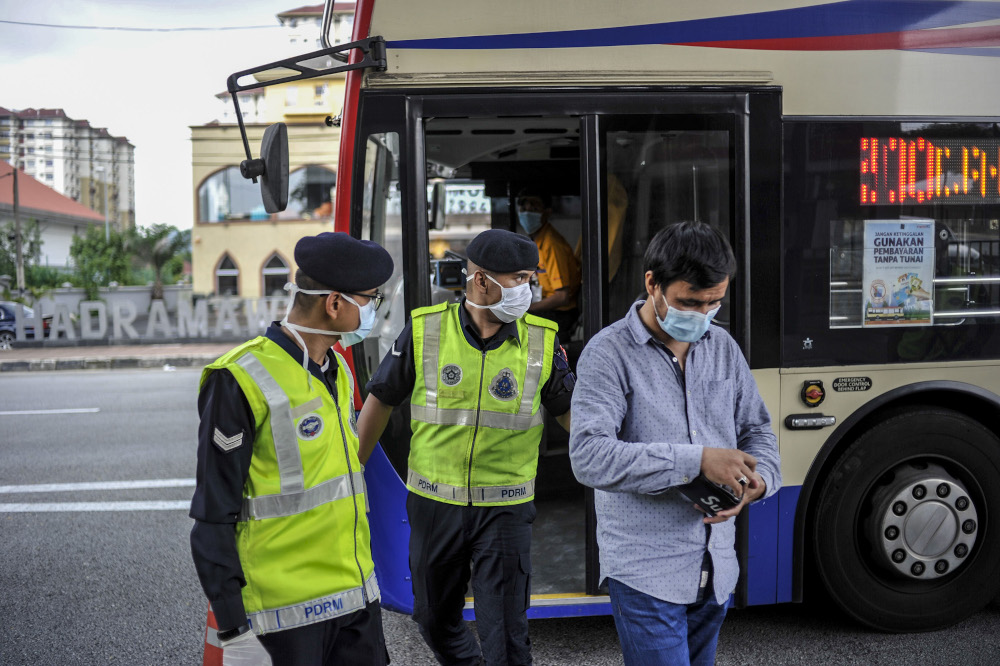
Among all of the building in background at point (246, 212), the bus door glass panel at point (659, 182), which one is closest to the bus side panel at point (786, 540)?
the bus door glass panel at point (659, 182)

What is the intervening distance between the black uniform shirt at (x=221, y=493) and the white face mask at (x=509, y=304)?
1225 millimetres

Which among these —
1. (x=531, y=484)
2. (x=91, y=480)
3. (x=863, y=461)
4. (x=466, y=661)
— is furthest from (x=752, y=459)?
(x=91, y=480)

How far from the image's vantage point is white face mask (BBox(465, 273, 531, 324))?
10.3 ft

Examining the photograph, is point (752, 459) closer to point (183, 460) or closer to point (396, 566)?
point (396, 566)

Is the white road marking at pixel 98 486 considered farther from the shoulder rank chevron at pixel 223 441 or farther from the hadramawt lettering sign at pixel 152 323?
the hadramawt lettering sign at pixel 152 323

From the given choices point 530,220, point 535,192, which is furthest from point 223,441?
point 535,192

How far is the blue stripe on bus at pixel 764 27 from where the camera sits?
3621 millimetres

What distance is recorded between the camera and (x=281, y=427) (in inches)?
85.0

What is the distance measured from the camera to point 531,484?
3.18m

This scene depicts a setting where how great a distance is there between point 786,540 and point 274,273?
35.1m

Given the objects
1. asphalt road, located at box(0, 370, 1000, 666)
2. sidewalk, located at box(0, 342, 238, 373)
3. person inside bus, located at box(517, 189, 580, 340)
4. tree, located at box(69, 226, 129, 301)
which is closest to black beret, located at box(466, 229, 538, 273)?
asphalt road, located at box(0, 370, 1000, 666)

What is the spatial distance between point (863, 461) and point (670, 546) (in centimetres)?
203

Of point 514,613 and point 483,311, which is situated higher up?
point 483,311

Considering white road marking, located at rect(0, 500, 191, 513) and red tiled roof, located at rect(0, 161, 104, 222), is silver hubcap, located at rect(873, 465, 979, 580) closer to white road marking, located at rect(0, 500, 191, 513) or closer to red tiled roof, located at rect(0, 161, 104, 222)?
white road marking, located at rect(0, 500, 191, 513)
